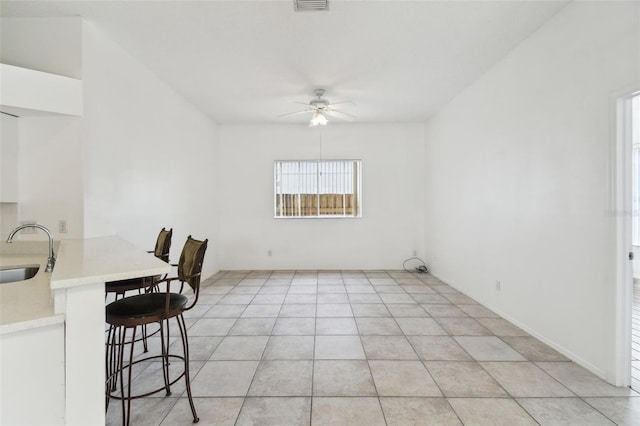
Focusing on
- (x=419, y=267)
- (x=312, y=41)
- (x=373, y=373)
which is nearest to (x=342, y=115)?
(x=312, y=41)

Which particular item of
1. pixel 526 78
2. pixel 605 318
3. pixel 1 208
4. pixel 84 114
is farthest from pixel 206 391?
pixel 526 78

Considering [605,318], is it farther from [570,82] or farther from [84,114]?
[84,114]

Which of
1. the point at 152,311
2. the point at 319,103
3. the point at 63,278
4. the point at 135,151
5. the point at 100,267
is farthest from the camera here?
the point at 319,103

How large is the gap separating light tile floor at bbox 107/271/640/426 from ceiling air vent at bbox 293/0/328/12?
2.90 metres

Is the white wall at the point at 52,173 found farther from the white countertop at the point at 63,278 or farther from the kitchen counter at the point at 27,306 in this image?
the kitchen counter at the point at 27,306

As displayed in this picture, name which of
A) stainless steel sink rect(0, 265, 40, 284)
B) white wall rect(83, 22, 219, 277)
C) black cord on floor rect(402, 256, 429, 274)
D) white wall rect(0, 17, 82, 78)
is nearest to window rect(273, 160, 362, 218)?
black cord on floor rect(402, 256, 429, 274)

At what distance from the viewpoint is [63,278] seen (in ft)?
3.54

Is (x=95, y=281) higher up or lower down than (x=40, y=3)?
lower down

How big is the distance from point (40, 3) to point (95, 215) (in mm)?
1727

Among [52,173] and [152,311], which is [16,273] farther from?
[152,311]

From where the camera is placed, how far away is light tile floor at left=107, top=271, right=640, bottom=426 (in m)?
1.72

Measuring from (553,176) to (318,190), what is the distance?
3.82 meters

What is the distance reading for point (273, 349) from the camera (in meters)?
2.50

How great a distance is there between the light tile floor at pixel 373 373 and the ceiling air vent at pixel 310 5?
2.90m
